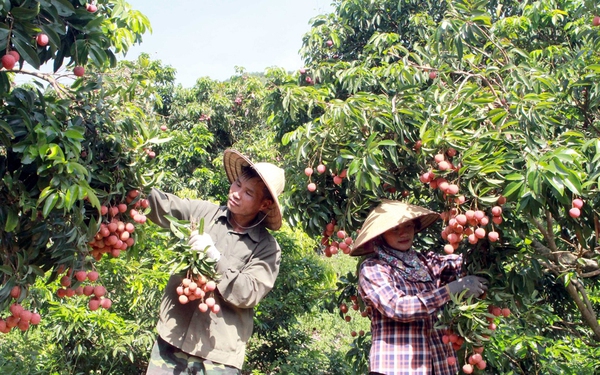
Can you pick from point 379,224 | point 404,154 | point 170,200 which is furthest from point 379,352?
point 170,200

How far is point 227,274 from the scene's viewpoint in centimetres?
212

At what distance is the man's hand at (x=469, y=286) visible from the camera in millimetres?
2107

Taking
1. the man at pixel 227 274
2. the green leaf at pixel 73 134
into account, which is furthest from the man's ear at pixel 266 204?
the green leaf at pixel 73 134

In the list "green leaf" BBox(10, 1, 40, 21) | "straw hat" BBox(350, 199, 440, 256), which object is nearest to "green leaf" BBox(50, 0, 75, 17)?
"green leaf" BBox(10, 1, 40, 21)

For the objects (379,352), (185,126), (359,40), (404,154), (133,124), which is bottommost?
(379,352)

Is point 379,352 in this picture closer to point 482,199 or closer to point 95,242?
point 482,199

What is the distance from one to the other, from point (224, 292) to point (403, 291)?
0.74 metres

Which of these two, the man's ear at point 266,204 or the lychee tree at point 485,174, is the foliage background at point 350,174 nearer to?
the lychee tree at point 485,174

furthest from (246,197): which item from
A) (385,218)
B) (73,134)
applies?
(73,134)

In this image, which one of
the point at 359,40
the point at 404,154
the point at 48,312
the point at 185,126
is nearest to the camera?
the point at 404,154

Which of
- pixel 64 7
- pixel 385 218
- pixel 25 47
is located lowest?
pixel 385 218

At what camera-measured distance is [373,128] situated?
240 centimetres

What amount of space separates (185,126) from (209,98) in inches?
26.7

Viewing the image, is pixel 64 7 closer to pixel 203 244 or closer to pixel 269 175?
pixel 203 244
